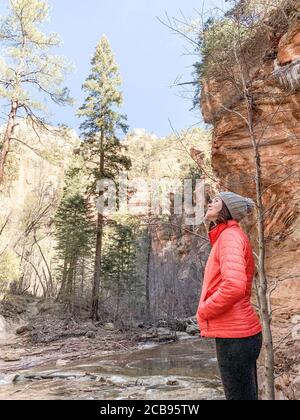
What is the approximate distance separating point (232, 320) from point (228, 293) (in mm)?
206

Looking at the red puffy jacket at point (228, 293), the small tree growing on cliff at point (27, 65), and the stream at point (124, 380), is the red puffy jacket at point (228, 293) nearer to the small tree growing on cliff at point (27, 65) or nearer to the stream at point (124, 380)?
the stream at point (124, 380)

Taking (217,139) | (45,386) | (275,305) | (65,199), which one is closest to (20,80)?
(217,139)

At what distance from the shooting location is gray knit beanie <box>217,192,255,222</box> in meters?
2.72

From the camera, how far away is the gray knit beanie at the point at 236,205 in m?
2.72

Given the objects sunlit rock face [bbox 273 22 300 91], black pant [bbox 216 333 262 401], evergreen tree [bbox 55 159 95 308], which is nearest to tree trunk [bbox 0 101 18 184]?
sunlit rock face [bbox 273 22 300 91]

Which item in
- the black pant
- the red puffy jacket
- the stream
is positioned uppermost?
the red puffy jacket

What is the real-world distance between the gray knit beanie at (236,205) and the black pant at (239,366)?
2.76 feet

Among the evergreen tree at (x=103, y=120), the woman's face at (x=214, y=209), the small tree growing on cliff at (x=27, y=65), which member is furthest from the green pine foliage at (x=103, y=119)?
the woman's face at (x=214, y=209)

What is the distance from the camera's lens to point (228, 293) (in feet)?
7.47

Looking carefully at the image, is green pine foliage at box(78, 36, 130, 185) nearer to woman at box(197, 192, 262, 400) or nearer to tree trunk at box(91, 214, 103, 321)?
tree trunk at box(91, 214, 103, 321)

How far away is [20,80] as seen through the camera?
38.2 feet

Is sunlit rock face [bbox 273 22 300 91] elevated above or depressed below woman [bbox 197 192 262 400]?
above

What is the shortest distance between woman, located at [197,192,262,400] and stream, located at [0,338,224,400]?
3.40 m

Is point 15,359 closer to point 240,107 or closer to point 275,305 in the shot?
point 275,305
